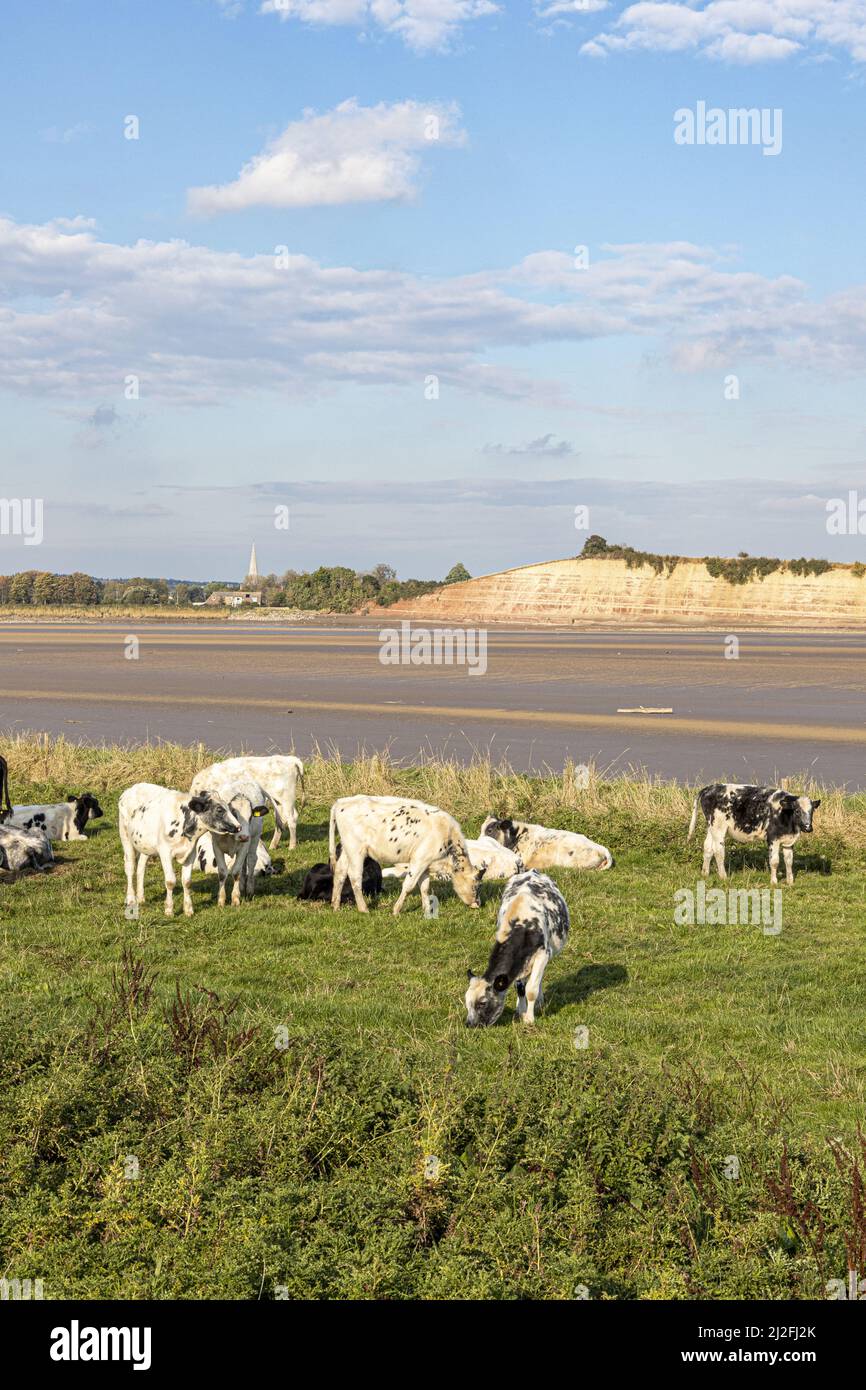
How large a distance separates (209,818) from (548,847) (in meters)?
5.34

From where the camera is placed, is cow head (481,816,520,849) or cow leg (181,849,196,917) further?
cow head (481,816,520,849)

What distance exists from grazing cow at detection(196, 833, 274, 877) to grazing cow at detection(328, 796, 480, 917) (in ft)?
5.85

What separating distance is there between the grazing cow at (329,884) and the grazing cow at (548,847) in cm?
224

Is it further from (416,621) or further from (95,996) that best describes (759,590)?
(95,996)

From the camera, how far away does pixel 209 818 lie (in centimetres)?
1445

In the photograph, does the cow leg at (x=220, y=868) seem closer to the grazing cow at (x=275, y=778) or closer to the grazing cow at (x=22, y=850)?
the grazing cow at (x=275, y=778)

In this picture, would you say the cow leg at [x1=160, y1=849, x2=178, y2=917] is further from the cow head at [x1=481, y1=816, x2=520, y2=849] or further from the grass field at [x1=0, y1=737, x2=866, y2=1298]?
the cow head at [x1=481, y1=816, x2=520, y2=849]

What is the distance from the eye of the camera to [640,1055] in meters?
10.0

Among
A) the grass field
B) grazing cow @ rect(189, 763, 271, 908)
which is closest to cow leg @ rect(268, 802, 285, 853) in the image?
grazing cow @ rect(189, 763, 271, 908)

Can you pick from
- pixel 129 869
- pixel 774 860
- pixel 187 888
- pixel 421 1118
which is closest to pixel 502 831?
pixel 774 860

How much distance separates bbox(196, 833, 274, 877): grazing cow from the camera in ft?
53.7
